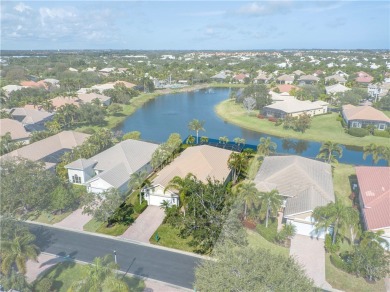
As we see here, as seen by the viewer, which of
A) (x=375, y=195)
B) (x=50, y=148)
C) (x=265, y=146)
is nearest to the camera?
(x=375, y=195)

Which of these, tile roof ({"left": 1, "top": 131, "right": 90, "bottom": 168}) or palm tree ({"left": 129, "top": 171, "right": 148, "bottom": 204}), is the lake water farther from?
palm tree ({"left": 129, "top": 171, "right": 148, "bottom": 204})

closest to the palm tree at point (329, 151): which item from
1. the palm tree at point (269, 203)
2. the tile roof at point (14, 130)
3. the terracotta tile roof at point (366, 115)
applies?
the palm tree at point (269, 203)

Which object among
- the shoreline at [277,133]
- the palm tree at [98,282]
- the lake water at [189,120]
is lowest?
the lake water at [189,120]

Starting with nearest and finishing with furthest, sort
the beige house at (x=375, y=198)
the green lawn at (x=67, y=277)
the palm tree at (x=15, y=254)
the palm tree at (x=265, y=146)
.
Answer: the palm tree at (x=15, y=254)
the green lawn at (x=67, y=277)
the beige house at (x=375, y=198)
the palm tree at (x=265, y=146)

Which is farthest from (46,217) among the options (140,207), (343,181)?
(343,181)

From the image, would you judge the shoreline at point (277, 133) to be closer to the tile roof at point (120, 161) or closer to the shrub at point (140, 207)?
the tile roof at point (120, 161)

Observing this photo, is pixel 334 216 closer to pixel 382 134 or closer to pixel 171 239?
pixel 171 239
